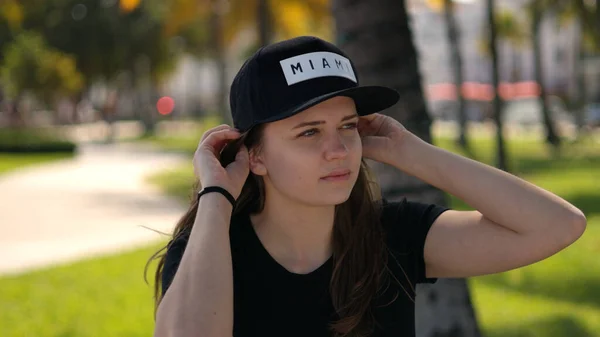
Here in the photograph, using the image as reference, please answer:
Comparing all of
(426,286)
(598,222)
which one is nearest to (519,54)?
(598,222)

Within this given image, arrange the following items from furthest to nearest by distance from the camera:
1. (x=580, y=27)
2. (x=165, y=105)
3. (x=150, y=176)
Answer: (x=165, y=105), (x=580, y=27), (x=150, y=176)

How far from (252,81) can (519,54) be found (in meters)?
75.2

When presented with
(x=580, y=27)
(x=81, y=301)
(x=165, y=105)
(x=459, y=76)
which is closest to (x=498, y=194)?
(x=81, y=301)

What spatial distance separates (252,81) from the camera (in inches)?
91.4

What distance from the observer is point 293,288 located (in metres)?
2.33

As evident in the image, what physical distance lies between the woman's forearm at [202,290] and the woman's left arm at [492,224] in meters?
0.64

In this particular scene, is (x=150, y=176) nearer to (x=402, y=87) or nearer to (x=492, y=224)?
(x=402, y=87)

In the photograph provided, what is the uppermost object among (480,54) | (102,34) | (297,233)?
(297,233)

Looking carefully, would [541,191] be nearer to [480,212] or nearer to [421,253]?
[480,212]

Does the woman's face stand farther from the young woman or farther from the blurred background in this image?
the blurred background

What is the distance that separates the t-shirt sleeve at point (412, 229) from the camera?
2.49m

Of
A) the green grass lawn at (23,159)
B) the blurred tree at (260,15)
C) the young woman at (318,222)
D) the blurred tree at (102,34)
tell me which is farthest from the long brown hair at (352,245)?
the blurred tree at (102,34)

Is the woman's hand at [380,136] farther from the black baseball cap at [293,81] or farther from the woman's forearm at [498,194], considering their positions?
the black baseball cap at [293,81]

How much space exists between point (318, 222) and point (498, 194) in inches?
21.5
